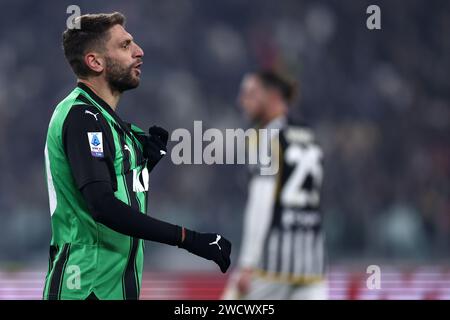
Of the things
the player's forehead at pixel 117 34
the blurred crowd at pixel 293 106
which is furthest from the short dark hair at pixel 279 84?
the blurred crowd at pixel 293 106

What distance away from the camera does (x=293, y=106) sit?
11180 mm

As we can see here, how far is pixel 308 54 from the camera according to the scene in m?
12.1

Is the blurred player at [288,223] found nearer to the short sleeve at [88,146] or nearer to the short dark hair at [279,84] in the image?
the short dark hair at [279,84]

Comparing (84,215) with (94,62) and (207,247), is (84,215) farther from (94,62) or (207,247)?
(94,62)

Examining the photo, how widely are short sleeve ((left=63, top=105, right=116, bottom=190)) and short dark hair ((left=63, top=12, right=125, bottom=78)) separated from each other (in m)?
0.23

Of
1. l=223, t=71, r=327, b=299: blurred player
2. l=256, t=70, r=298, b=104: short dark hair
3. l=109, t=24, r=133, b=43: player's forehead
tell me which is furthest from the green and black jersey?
→ l=256, t=70, r=298, b=104: short dark hair

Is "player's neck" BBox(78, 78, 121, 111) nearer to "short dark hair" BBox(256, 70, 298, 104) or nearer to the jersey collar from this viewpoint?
the jersey collar

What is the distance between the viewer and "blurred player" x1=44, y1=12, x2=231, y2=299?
103 inches

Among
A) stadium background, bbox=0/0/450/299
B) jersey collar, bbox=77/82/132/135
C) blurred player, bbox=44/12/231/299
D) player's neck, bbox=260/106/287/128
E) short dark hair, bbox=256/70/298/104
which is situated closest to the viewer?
blurred player, bbox=44/12/231/299

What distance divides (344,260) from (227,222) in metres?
1.45

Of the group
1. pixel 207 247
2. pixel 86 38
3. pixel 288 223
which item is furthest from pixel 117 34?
pixel 288 223

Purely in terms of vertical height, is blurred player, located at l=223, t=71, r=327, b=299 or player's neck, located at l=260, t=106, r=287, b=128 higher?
player's neck, located at l=260, t=106, r=287, b=128

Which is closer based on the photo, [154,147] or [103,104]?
[103,104]

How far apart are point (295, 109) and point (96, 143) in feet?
28.3
